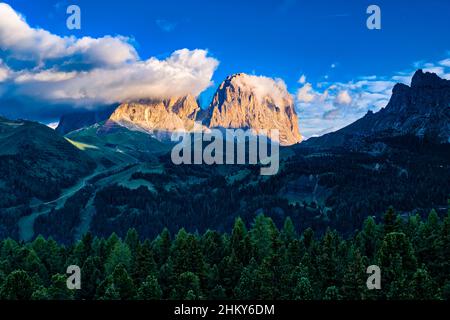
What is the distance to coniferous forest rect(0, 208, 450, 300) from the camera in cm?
8438

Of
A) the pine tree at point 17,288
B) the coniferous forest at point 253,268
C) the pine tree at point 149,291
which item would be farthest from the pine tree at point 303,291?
the pine tree at point 17,288

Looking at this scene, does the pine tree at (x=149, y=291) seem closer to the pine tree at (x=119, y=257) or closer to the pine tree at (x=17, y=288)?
the pine tree at (x=17, y=288)

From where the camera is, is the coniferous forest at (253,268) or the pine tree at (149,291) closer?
the coniferous forest at (253,268)

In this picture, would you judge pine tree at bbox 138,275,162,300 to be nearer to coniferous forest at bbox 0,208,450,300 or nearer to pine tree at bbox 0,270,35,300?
coniferous forest at bbox 0,208,450,300

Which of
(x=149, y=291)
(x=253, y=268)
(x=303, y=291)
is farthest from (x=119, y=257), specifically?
(x=303, y=291)

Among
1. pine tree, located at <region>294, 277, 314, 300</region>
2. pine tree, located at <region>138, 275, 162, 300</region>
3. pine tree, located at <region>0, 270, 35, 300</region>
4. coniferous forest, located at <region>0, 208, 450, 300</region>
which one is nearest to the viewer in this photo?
pine tree, located at <region>294, 277, 314, 300</region>

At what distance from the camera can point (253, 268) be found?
102938mm

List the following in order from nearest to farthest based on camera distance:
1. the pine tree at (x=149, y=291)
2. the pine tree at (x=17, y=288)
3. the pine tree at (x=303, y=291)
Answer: the pine tree at (x=303, y=291) < the pine tree at (x=17, y=288) < the pine tree at (x=149, y=291)

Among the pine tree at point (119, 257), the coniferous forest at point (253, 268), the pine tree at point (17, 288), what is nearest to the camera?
the coniferous forest at point (253, 268)

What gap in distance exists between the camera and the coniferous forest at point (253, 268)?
8438 centimetres

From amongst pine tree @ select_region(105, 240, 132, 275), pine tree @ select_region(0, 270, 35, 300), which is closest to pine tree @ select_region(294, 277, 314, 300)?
pine tree @ select_region(0, 270, 35, 300)
